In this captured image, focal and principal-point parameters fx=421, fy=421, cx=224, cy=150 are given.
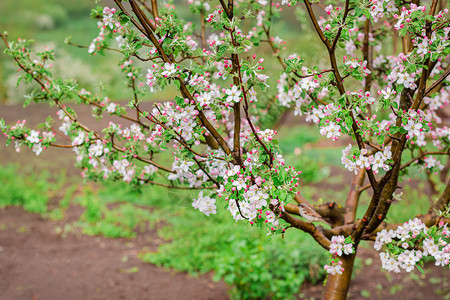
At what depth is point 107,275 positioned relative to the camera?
3896 mm

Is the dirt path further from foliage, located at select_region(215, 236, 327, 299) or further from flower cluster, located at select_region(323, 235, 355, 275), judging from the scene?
flower cluster, located at select_region(323, 235, 355, 275)

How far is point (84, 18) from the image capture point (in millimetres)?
13891

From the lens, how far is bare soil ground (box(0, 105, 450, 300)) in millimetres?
3553

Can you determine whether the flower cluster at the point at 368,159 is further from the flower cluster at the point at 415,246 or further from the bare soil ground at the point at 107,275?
the bare soil ground at the point at 107,275

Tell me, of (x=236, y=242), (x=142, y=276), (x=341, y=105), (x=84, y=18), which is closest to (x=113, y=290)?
(x=142, y=276)

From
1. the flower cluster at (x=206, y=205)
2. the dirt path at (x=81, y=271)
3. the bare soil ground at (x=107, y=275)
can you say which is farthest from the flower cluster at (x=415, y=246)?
the dirt path at (x=81, y=271)

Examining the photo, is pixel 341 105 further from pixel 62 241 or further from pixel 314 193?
pixel 314 193

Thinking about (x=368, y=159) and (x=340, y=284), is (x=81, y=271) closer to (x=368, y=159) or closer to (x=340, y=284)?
(x=340, y=284)

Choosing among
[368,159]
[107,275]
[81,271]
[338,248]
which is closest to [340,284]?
[338,248]

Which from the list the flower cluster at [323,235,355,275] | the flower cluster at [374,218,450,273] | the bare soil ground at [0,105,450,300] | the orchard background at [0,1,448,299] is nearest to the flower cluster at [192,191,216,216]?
the orchard background at [0,1,448,299]

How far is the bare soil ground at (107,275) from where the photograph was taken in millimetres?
3553

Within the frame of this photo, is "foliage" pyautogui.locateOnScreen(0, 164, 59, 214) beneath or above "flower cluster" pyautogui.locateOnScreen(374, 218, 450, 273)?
above

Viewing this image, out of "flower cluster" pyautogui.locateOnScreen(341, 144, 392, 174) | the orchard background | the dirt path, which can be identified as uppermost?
the orchard background

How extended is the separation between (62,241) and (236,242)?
7.24 ft
